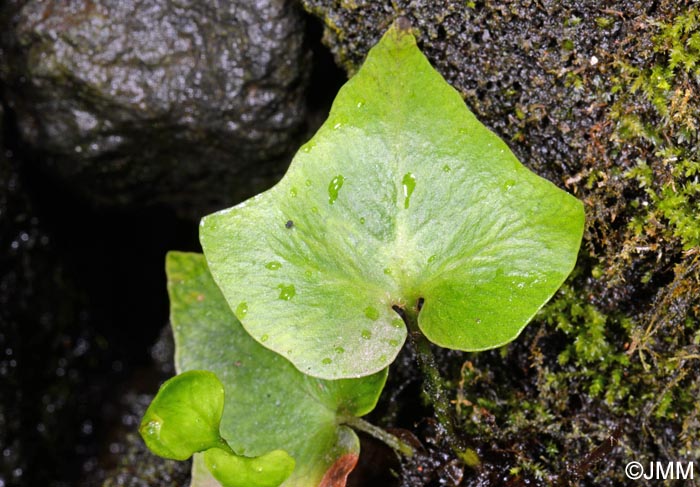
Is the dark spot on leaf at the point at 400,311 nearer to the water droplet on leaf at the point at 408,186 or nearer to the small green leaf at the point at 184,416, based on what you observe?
the water droplet on leaf at the point at 408,186

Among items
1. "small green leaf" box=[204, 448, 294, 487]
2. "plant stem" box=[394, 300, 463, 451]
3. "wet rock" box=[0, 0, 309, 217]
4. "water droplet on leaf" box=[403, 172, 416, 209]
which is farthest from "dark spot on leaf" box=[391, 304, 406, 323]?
"wet rock" box=[0, 0, 309, 217]

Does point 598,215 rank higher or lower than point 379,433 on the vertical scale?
higher

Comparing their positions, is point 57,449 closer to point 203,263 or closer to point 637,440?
point 203,263

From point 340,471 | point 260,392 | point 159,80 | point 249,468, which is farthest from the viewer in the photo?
point 159,80

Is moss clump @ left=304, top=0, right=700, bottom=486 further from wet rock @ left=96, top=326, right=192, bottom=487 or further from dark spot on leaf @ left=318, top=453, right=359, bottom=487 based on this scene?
wet rock @ left=96, top=326, right=192, bottom=487

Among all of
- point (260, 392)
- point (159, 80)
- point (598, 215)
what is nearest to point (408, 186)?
point (598, 215)

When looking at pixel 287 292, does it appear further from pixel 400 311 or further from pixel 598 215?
pixel 598 215

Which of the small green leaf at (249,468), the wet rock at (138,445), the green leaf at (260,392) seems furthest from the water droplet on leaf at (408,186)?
the wet rock at (138,445)
